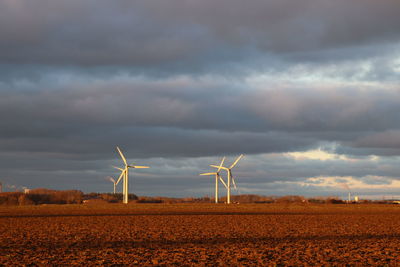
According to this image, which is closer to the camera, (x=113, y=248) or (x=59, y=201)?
(x=113, y=248)

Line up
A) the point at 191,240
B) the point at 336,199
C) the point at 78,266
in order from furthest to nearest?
the point at 336,199 → the point at 191,240 → the point at 78,266

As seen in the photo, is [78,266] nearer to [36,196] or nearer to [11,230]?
[11,230]

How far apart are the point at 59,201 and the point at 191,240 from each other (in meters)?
140

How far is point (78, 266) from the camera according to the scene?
26125 mm

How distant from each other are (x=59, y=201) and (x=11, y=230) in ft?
417

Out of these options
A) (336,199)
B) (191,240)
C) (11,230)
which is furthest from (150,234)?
(336,199)

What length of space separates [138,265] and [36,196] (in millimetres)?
153736

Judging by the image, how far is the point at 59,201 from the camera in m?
171

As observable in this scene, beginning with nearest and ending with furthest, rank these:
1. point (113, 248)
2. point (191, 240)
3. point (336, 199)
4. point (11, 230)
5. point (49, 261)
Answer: point (49, 261), point (113, 248), point (191, 240), point (11, 230), point (336, 199)

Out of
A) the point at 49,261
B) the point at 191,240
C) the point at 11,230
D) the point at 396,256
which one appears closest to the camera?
the point at 49,261

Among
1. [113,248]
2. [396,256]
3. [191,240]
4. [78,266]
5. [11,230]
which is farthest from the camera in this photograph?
[11,230]

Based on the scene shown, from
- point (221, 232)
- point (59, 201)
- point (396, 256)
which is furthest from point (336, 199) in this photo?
point (396, 256)

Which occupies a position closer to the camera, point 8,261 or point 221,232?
point 8,261

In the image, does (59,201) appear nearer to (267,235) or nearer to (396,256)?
(267,235)
